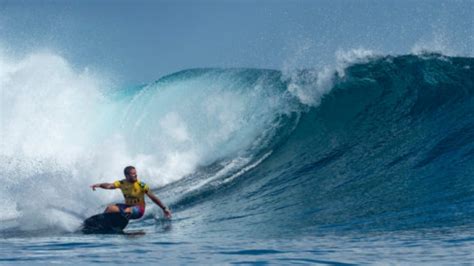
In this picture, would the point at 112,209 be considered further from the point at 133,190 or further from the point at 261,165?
the point at 261,165

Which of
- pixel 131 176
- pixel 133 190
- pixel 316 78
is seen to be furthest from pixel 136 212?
pixel 316 78

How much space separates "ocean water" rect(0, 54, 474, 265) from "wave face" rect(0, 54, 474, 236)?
0.05m

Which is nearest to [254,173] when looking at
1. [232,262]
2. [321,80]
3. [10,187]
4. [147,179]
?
[147,179]

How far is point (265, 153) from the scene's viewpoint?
14438 millimetres

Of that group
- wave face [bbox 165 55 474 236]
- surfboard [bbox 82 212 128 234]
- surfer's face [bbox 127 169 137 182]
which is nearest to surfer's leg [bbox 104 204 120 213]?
surfboard [bbox 82 212 128 234]

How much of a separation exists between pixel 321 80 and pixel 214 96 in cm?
323

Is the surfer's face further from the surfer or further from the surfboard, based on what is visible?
the surfboard

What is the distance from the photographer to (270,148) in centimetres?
1469

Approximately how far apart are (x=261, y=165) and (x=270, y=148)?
985 mm

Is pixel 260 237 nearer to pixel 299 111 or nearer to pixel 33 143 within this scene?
pixel 299 111

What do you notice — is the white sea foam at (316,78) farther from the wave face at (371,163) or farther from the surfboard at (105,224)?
the surfboard at (105,224)

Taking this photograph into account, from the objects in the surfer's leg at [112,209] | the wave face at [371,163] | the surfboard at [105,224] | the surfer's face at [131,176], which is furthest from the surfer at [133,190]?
the wave face at [371,163]

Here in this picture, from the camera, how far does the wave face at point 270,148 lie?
9.81 m

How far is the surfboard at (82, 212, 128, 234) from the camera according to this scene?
9.41 meters
